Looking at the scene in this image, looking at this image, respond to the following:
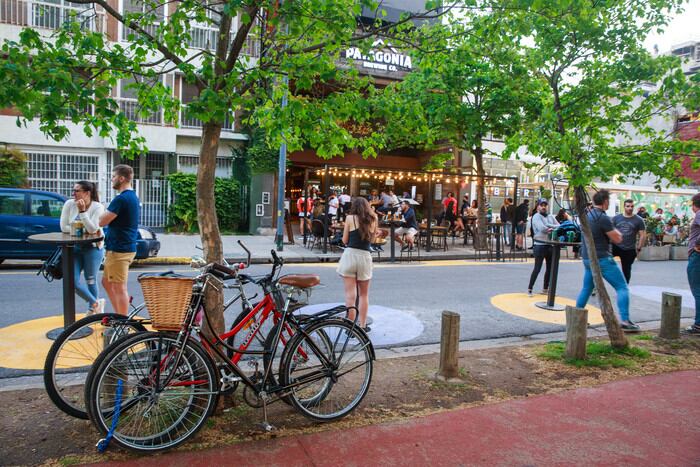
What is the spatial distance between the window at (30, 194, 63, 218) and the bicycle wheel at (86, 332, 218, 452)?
942 centimetres

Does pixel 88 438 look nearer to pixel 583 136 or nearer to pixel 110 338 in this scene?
pixel 110 338

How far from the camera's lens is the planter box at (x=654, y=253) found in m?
17.7

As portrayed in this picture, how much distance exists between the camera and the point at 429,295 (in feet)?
30.0

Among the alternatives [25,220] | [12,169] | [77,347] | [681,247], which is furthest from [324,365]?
[681,247]

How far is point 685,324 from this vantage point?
7.69 meters

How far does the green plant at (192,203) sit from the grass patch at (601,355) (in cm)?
1509

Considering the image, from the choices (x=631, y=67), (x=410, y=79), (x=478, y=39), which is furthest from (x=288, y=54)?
(x=410, y=79)

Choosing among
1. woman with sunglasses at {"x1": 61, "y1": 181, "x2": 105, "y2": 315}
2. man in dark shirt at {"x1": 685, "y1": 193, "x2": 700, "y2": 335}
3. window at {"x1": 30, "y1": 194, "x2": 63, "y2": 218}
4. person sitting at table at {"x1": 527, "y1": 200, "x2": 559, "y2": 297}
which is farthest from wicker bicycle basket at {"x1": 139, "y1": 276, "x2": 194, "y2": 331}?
window at {"x1": 30, "y1": 194, "x2": 63, "y2": 218}

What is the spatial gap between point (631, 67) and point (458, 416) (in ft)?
15.0

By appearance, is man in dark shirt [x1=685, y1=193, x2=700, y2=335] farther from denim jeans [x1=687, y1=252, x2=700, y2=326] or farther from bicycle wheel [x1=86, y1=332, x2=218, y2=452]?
bicycle wheel [x1=86, y1=332, x2=218, y2=452]

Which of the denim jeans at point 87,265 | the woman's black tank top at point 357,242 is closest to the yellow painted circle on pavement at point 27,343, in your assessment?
the denim jeans at point 87,265

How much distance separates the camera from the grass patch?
5.37 m

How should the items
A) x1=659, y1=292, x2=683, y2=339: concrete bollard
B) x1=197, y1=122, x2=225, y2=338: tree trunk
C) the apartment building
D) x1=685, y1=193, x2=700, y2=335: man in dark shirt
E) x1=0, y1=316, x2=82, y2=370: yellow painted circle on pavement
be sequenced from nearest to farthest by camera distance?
x1=197, y1=122, x2=225, y2=338: tree trunk, x1=0, y1=316, x2=82, y2=370: yellow painted circle on pavement, x1=659, y1=292, x2=683, y2=339: concrete bollard, x1=685, y1=193, x2=700, y2=335: man in dark shirt, the apartment building

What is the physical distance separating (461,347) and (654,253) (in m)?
15.2
